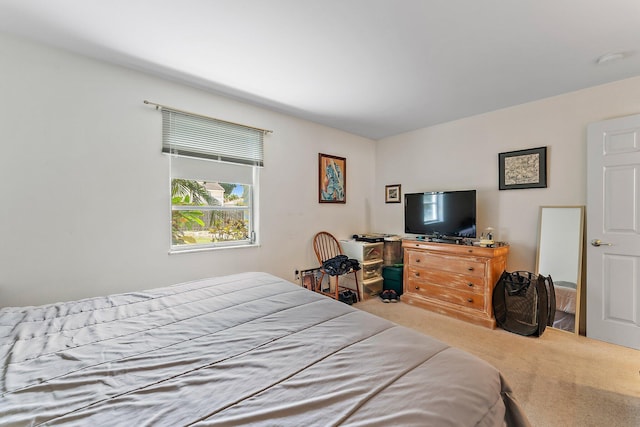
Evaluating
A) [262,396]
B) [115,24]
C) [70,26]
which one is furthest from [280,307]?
[70,26]

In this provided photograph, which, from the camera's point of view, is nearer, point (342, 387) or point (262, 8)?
point (342, 387)

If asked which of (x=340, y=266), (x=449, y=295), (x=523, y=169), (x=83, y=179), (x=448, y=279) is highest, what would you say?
(x=523, y=169)

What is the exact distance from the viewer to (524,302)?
284cm

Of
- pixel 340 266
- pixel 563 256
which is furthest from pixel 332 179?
pixel 563 256

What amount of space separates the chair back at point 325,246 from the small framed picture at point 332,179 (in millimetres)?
540

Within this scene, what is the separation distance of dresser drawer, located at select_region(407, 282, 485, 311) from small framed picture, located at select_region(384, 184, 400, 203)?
1.47 metres

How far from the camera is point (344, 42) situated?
2.01m

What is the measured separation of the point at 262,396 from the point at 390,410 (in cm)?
38

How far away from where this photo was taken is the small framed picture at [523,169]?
302 cm

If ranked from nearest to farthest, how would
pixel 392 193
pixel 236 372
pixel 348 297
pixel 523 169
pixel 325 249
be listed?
pixel 236 372
pixel 523 169
pixel 348 297
pixel 325 249
pixel 392 193

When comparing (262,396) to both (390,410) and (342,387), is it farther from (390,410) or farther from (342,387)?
(390,410)

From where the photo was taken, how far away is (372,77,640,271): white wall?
2764 millimetres

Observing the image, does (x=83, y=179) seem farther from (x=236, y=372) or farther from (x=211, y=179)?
(x=236, y=372)

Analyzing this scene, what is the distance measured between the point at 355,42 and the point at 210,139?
5.81ft
